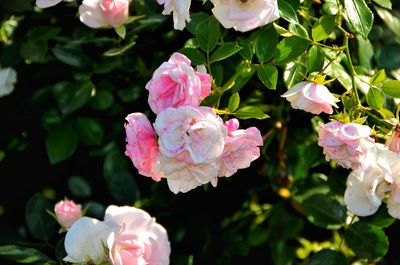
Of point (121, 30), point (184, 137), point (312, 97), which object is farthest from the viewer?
point (121, 30)

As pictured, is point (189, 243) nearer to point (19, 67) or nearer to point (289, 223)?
point (289, 223)

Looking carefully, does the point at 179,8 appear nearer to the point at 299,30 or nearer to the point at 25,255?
the point at 299,30

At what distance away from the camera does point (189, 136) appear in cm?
122

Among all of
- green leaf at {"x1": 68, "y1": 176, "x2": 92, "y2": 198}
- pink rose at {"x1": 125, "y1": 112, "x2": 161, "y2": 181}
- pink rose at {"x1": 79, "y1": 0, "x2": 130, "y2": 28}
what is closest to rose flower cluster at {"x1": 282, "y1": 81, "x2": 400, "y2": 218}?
pink rose at {"x1": 125, "y1": 112, "x2": 161, "y2": 181}

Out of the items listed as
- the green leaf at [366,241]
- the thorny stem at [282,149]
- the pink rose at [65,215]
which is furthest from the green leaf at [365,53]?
the pink rose at [65,215]

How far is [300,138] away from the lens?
6.38 feet

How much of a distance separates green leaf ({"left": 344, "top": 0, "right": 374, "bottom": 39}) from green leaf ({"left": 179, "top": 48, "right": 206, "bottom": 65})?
24cm

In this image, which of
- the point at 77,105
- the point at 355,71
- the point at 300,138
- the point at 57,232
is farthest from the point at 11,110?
the point at 355,71

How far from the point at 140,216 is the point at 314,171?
0.75 m

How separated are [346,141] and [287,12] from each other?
0.81 feet

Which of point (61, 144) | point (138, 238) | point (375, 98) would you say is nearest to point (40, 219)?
point (61, 144)

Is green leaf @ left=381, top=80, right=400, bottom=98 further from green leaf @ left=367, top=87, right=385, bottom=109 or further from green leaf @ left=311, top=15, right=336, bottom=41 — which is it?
green leaf @ left=311, top=15, right=336, bottom=41

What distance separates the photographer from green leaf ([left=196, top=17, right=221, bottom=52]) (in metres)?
1.40

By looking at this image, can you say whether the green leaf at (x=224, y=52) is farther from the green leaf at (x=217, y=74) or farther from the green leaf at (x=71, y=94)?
the green leaf at (x=71, y=94)
